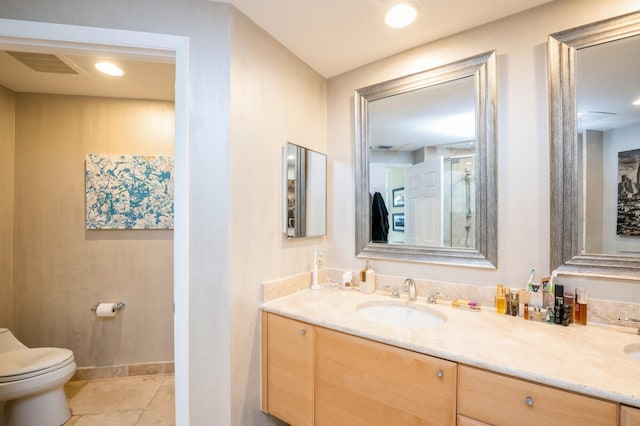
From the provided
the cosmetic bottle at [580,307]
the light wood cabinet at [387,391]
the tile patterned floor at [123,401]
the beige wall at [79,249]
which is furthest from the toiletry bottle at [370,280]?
the beige wall at [79,249]

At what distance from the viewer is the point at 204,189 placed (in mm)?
1387

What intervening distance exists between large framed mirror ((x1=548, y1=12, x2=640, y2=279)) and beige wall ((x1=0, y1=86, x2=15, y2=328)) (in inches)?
145

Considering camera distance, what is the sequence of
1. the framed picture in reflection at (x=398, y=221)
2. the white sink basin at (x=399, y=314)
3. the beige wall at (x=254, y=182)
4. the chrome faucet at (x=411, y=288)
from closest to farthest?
the beige wall at (x=254, y=182)
the white sink basin at (x=399, y=314)
the chrome faucet at (x=411, y=288)
the framed picture in reflection at (x=398, y=221)

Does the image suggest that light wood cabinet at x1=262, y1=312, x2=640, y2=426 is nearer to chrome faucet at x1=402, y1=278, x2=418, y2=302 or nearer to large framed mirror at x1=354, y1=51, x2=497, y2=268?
chrome faucet at x1=402, y1=278, x2=418, y2=302

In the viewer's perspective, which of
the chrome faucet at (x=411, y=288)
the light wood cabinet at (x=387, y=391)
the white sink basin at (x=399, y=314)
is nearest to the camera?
the light wood cabinet at (x=387, y=391)

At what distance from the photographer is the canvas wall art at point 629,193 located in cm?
121

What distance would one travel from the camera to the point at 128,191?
2.45 meters

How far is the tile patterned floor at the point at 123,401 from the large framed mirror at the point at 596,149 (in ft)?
8.52

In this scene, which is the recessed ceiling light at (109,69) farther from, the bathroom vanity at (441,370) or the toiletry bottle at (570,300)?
the toiletry bottle at (570,300)

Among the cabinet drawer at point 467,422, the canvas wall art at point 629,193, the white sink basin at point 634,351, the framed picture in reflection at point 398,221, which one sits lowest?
the cabinet drawer at point 467,422

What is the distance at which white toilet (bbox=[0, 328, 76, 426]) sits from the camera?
5.63ft

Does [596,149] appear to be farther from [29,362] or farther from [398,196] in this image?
[29,362]

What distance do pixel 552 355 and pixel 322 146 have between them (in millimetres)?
1655

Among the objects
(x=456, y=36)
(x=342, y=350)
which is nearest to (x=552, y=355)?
(x=342, y=350)
